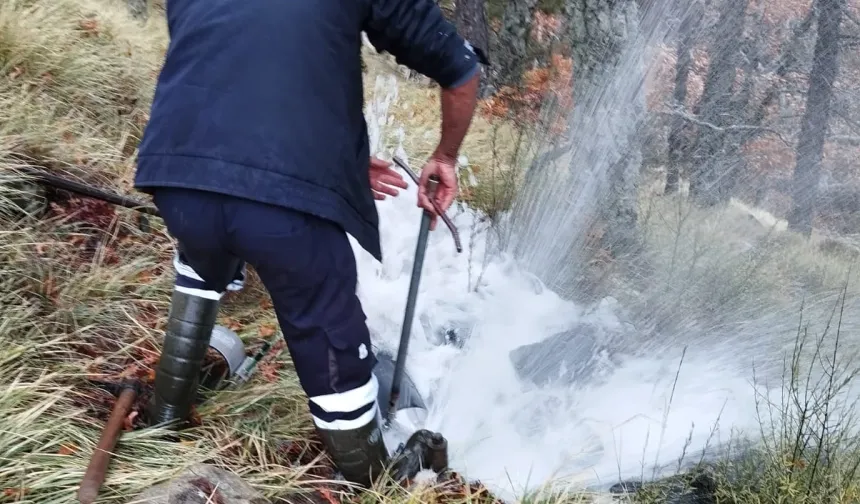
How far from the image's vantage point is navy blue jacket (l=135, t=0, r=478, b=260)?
1689mm

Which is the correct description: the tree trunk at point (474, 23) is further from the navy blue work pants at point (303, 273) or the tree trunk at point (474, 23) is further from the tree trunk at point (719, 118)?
the navy blue work pants at point (303, 273)

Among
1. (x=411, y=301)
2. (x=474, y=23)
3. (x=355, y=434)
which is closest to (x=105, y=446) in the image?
(x=355, y=434)

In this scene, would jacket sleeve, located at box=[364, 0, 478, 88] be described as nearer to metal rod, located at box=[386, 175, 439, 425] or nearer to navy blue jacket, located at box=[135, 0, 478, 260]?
navy blue jacket, located at box=[135, 0, 478, 260]

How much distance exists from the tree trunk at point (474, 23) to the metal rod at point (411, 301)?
4.39 m

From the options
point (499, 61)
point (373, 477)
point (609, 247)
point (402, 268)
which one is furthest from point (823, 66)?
point (373, 477)

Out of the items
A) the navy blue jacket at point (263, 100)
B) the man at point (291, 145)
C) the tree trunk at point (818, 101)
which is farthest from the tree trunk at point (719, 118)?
the navy blue jacket at point (263, 100)

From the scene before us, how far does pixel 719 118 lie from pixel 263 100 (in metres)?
5.09

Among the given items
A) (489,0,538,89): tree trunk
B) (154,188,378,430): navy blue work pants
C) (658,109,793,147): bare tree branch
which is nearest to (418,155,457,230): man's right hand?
(154,188,378,430): navy blue work pants

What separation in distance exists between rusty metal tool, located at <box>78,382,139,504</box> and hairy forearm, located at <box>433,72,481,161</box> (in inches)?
54.4

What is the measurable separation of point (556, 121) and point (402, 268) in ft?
Result: 6.21

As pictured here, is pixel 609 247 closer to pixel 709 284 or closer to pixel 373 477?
pixel 709 284

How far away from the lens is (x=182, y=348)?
7.49 feet

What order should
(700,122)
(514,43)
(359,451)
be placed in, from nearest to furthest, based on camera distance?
(359,451) < (700,122) < (514,43)

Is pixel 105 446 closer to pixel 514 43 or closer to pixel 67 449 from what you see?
pixel 67 449
